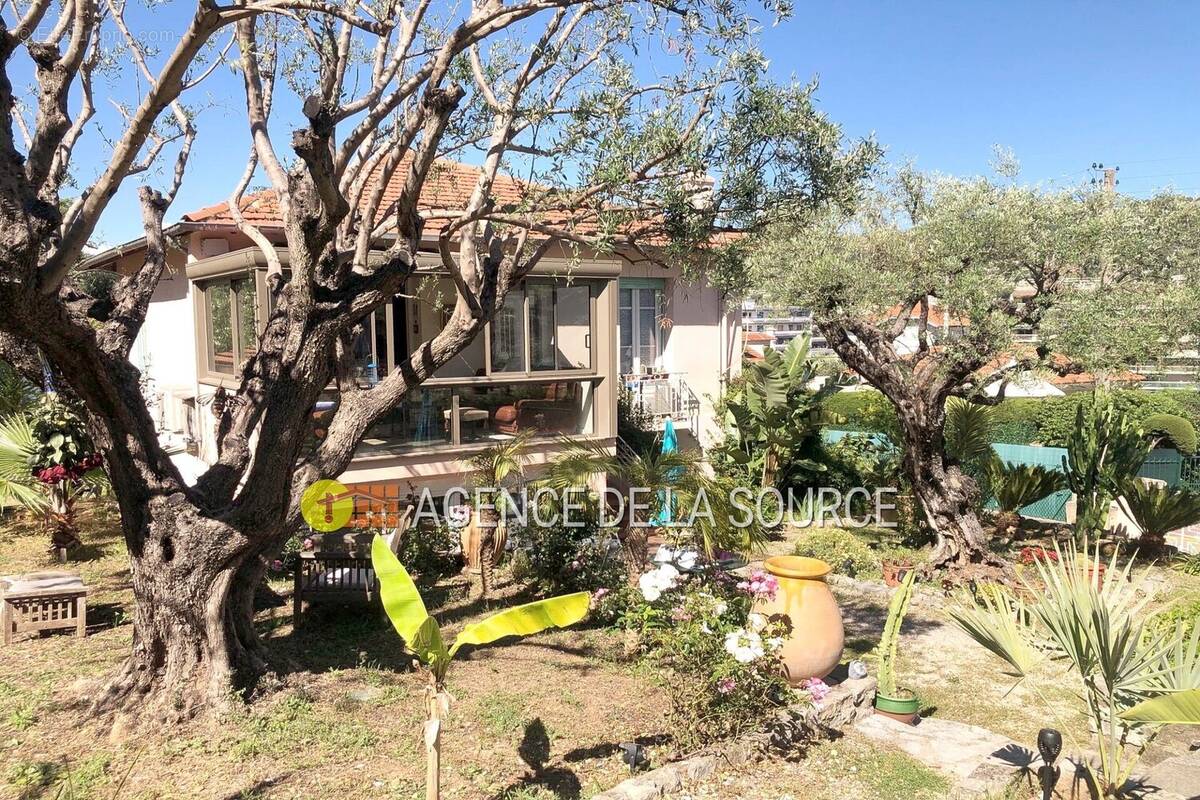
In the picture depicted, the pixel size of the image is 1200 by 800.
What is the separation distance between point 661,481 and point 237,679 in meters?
4.51

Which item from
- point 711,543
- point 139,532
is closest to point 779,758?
point 711,543

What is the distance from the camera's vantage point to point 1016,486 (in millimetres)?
14867

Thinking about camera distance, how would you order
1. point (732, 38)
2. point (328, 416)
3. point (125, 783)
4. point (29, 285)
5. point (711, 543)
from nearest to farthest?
point (29, 285) → point (125, 783) → point (732, 38) → point (711, 543) → point (328, 416)

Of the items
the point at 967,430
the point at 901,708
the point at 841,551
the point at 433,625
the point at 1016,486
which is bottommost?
the point at 841,551

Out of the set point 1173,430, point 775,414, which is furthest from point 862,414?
point 1173,430

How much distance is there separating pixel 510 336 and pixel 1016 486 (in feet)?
31.7

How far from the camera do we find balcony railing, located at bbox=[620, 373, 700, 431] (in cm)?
1780

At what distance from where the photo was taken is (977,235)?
35.0 ft

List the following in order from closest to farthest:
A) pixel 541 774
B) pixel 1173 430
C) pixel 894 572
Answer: pixel 541 774
pixel 894 572
pixel 1173 430

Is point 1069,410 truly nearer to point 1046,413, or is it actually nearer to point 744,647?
point 1046,413

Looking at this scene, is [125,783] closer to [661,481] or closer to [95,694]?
[95,694]

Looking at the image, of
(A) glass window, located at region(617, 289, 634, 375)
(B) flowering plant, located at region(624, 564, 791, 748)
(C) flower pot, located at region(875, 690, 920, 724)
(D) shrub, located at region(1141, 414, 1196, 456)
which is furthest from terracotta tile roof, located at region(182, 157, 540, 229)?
(D) shrub, located at region(1141, 414, 1196, 456)

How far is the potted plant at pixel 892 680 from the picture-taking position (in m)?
6.85

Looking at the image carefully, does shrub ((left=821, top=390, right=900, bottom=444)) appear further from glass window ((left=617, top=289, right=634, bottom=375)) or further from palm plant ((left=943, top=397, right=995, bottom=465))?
glass window ((left=617, top=289, right=634, bottom=375))
